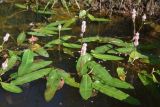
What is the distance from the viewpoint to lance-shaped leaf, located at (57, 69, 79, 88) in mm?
2838

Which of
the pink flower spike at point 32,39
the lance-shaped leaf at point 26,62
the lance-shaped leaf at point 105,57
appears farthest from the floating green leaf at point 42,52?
the lance-shaped leaf at point 105,57

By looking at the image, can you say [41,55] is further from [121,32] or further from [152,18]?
[152,18]

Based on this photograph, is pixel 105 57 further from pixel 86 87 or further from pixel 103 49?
pixel 86 87

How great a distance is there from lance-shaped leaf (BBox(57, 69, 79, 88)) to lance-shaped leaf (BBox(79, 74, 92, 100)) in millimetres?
54

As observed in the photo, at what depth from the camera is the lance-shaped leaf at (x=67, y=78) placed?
2838mm

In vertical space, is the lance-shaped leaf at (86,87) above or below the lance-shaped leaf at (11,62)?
below

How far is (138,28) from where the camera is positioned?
3.93 m

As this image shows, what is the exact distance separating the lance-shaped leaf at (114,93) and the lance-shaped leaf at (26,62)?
1.86 feet

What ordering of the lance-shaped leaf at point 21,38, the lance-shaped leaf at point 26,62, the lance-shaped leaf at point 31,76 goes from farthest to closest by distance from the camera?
the lance-shaped leaf at point 21,38, the lance-shaped leaf at point 26,62, the lance-shaped leaf at point 31,76

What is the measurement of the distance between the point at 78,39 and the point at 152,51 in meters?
0.70

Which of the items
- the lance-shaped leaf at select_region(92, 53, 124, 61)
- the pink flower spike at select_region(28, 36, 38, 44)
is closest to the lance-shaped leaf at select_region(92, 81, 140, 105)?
the lance-shaped leaf at select_region(92, 53, 124, 61)

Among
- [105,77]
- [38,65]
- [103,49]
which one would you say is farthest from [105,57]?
[38,65]

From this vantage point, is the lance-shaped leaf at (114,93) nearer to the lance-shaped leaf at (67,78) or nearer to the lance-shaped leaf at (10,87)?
the lance-shaped leaf at (67,78)

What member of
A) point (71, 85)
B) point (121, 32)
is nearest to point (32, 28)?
point (121, 32)
